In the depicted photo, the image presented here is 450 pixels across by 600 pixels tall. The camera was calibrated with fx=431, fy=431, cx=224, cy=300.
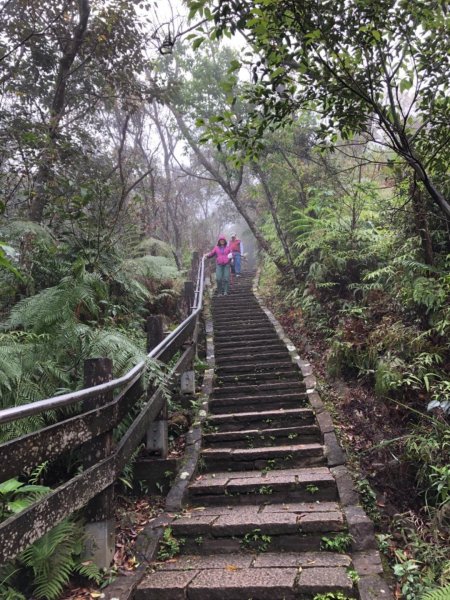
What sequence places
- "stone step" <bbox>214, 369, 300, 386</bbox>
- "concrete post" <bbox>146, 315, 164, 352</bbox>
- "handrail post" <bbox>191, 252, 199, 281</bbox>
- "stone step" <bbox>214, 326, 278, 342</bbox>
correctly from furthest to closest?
"handrail post" <bbox>191, 252, 199, 281</bbox>, "stone step" <bbox>214, 326, 278, 342</bbox>, "stone step" <bbox>214, 369, 300, 386</bbox>, "concrete post" <bbox>146, 315, 164, 352</bbox>

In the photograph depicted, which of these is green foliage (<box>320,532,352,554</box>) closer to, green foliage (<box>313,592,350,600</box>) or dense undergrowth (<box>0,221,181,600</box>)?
green foliage (<box>313,592,350,600</box>)

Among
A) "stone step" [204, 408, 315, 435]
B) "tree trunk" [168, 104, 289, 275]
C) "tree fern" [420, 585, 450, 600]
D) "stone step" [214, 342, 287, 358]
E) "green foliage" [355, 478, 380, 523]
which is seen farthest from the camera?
"tree trunk" [168, 104, 289, 275]

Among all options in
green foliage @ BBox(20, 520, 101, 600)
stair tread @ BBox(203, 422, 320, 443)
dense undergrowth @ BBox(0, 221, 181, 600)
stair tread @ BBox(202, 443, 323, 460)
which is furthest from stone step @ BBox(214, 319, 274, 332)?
green foliage @ BBox(20, 520, 101, 600)

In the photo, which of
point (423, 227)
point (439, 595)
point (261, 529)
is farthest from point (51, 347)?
point (423, 227)

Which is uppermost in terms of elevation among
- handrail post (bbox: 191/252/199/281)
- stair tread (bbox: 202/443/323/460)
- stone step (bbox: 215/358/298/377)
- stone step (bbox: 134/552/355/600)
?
handrail post (bbox: 191/252/199/281)

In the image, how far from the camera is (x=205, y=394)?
6.37 m

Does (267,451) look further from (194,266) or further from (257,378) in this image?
(194,266)

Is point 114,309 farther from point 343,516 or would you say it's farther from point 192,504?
point 343,516

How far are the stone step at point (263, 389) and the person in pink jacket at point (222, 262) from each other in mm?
6555

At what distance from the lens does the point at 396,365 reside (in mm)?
4762

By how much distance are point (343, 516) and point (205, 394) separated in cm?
319

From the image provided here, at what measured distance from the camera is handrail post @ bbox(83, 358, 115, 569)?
285cm

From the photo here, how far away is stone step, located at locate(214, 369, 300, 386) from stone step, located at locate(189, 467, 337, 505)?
262 cm

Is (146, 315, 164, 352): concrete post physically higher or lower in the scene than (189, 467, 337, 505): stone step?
higher
